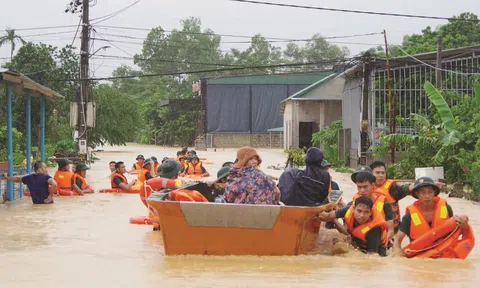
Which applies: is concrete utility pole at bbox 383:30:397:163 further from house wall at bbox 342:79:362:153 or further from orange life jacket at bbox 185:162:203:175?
orange life jacket at bbox 185:162:203:175

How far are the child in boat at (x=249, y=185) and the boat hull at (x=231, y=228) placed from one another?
1.14ft

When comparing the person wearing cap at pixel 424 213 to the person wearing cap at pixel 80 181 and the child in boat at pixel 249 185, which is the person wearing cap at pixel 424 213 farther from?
the person wearing cap at pixel 80 181

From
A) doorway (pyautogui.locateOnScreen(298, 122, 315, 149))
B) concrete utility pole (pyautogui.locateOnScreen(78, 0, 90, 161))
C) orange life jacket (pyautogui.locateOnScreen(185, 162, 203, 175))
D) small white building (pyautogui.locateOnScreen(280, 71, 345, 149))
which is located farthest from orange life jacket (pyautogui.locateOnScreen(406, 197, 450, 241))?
doorway (pyautogui.locateOnScreen(298, 122, 315, 149))

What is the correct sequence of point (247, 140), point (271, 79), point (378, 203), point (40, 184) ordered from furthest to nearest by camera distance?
point (247, 140)
point (271, 79)
point (40, 184)
point (378, 203)

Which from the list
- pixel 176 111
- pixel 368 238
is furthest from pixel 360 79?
pixel 176 111

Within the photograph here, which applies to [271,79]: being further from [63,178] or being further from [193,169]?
[63,178]

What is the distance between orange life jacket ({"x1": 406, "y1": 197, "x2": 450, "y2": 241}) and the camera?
8719 mm

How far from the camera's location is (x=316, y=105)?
157 ft

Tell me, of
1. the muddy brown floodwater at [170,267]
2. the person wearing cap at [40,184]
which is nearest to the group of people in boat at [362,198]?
the muddy brown floodwater at [170,267]

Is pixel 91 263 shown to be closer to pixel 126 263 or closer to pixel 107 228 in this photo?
pixel 126 263

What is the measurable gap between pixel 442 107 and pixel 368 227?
12008mm

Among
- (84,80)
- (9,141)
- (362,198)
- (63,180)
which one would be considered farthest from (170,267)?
(84,80)

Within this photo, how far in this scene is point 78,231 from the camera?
12758 millimetres

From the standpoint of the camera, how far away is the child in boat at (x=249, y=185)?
9109 millimetres
